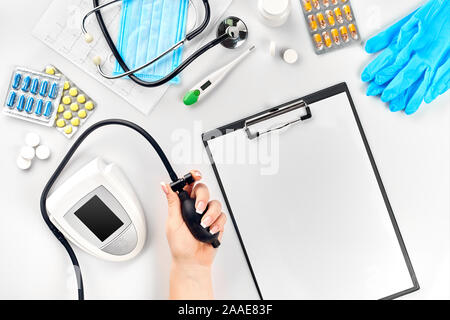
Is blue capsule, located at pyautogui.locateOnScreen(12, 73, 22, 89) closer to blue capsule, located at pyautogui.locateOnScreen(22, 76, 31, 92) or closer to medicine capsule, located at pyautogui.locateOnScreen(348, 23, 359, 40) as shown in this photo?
blue capsule, located at pyautogui.locateOnScreen(22, 76, 31, 92)

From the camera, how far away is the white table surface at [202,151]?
0.91 m

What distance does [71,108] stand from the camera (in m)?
0.92

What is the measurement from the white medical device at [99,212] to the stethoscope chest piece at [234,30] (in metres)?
0.38

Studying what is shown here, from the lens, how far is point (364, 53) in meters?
0.91

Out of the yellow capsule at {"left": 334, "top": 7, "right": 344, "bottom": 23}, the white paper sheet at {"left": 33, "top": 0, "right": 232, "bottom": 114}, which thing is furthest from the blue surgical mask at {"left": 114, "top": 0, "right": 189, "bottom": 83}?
the yellow capsule at {"left": 334, "top": 7, "right": 344, "bottom": 23}

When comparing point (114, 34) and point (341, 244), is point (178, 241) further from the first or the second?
point (114, 34)

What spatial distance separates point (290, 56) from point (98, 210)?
1.77 ft

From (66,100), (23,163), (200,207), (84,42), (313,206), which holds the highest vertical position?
(84,42)

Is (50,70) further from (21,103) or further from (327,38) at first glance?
(327,38)

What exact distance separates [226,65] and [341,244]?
1.58ft

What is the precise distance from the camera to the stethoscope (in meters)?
0.86

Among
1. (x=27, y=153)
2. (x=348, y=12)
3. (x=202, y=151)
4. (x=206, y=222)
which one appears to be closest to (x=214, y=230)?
(x=206, y=222)

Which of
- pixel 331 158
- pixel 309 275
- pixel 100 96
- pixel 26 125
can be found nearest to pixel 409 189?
pixel 331 158
